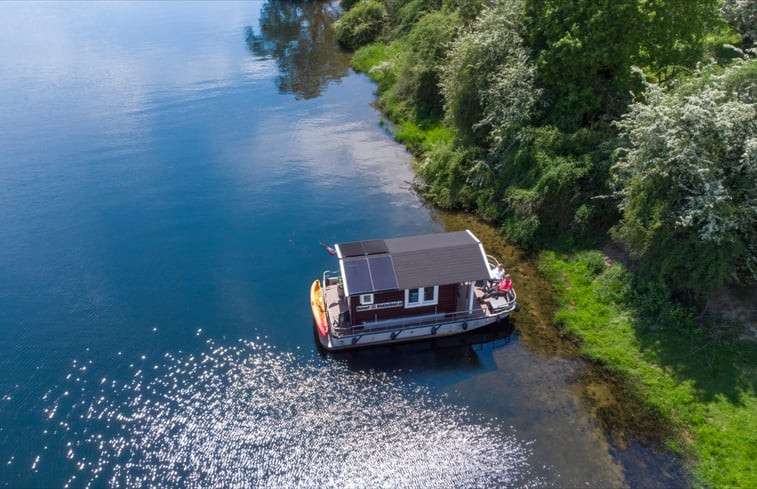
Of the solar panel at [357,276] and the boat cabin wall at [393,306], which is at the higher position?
the solar panel at [357,276]

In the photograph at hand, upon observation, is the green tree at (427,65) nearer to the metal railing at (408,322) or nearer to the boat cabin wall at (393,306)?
the boat cabin wall at (393,306)

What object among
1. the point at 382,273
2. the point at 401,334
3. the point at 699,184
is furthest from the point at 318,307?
the point at 699,184

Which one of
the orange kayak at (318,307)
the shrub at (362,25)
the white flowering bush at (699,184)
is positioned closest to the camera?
the white flowering bush at (699,184)

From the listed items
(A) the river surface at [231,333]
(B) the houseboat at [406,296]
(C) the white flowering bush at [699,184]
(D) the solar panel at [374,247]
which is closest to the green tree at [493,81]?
(A) the river surface at [231,333]

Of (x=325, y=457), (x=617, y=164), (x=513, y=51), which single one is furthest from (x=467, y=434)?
(x=513, y=51)

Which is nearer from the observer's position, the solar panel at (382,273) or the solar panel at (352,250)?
the solar panel at (382,273)

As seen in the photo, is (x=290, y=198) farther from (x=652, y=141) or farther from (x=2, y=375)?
(x=652, y=141)

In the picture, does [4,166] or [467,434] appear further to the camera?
[4,166]

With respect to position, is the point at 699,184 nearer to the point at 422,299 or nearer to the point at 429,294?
the point at 429,294
